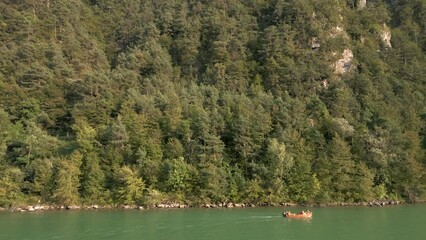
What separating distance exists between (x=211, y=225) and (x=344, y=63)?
5277cm

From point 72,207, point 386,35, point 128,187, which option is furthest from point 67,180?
point 386,35

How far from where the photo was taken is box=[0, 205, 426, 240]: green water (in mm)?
36375

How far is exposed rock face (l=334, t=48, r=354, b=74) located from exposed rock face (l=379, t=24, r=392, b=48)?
11.3 meters

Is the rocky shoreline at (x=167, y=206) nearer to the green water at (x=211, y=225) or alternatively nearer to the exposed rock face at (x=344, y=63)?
the green water at (x=211, y=225)

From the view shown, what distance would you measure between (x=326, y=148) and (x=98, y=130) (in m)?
29.3

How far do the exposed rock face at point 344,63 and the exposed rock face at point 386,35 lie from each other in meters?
11.3

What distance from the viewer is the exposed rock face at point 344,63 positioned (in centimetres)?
8425

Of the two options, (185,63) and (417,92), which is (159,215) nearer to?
(185,63)

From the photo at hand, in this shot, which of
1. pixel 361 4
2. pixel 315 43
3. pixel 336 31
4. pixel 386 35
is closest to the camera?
pixel 315 43

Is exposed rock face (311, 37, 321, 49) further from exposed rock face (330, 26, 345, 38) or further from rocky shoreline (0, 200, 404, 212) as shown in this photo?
rocky shoreline (0, 200, 404, 212)

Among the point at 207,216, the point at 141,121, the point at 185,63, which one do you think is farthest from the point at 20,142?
the point at 185,63

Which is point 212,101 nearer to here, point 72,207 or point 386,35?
point 72,207

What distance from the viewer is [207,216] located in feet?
156

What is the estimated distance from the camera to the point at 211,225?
136ft
